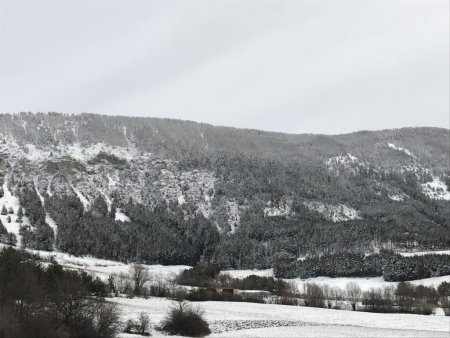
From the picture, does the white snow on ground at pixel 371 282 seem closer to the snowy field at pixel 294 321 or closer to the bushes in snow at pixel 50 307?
the snowy field at pixel 294 321

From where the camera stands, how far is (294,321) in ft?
276

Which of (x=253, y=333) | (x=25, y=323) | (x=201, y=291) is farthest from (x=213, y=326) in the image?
(x=201, y=291)

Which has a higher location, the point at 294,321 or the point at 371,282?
the point at 371,282

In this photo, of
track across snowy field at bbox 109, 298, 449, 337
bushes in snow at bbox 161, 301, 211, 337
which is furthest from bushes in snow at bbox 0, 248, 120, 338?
track across snowy field at bbox 109, 298, 449, 337

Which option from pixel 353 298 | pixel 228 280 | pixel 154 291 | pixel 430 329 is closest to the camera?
pixel 430 329

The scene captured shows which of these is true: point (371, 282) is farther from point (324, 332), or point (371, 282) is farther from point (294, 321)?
point (324, 332)

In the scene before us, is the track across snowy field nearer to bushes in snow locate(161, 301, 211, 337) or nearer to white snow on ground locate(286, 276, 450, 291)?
bushes in snow locate(161, 301, 211, 337)

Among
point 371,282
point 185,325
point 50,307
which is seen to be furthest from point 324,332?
point 371,282

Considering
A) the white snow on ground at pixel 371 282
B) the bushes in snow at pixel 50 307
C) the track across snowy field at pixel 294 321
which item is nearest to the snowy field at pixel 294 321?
the track across snowy field at pixel 294 321

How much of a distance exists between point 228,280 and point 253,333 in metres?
118

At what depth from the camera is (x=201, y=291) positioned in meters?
124

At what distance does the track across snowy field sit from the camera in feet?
226

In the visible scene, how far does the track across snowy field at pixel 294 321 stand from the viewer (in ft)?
226

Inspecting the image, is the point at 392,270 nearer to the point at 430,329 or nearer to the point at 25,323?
the point at 430,329
